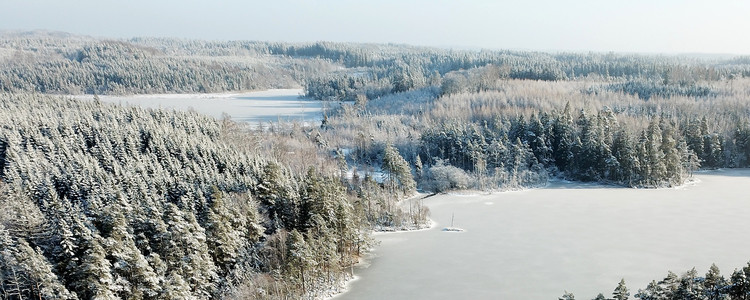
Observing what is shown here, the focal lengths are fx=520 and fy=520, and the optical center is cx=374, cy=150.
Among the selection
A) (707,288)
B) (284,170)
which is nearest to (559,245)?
(707,288)

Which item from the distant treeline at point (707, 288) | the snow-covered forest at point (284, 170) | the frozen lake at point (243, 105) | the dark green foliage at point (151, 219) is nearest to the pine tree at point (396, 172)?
the snow-covered forest at point (284, 170)

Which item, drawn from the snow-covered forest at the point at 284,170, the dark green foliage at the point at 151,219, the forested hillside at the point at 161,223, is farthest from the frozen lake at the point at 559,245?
the dark green foliage at the point at 151,219

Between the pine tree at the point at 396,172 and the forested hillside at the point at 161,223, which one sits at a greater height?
the forested hillside at the point at 161,223

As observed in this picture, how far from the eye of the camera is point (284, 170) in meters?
50.2

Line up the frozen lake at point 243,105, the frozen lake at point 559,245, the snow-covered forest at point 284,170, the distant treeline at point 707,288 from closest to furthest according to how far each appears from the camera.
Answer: the distant treeline at point 707,288 → the snow-covered forest at point 284,170 → the frozen lake at point 559,245 → the frozen lake at point 243,105

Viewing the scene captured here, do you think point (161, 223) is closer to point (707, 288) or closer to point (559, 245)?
point (707, 288)

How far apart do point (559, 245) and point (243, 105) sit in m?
135

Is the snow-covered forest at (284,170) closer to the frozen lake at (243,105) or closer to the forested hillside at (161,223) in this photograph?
the forested hillside at (161,223)

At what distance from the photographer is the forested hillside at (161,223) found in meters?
28.0

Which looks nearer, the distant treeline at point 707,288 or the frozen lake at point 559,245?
the distant treeline at point 707,288

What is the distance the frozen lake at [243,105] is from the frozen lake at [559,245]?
72526 millimetres

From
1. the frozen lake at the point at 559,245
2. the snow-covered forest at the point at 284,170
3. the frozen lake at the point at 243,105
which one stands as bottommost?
the frozen lake at the point at 559,245

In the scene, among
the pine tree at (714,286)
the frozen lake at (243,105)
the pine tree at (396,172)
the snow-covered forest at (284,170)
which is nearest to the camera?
the pine tree at (714,286)

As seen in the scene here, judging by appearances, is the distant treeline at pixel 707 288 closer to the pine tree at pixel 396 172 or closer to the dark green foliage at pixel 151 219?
the dark green foliage at pixel 151 219
